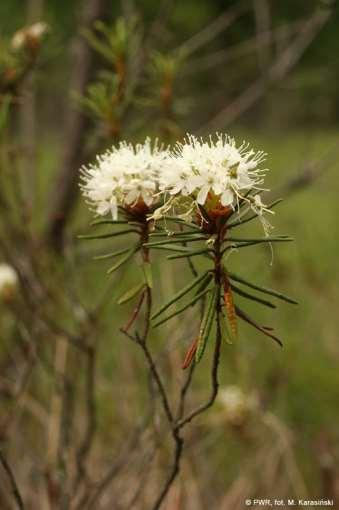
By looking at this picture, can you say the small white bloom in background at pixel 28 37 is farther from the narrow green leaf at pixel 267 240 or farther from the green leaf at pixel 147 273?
the narrow green leaf at pixel 267 240

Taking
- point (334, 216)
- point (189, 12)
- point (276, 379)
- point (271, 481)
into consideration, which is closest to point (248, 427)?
point (271, 481)

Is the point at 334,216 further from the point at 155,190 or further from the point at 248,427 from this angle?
the point at 155,190

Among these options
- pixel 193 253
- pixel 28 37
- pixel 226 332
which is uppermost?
pixel 28 37

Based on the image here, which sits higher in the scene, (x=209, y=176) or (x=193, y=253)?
(x=209, y=176)

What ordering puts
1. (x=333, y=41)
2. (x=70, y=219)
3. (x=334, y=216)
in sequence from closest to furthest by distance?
1. (x=70, y=219)
2. (x=334, y=216)
3. (x=333, y=41)

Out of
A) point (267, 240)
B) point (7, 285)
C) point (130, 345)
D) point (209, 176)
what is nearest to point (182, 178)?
point (209, 176)

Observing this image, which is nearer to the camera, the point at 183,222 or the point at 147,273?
the point at 183,222

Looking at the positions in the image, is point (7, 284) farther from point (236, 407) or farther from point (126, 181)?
point (126, 181)
